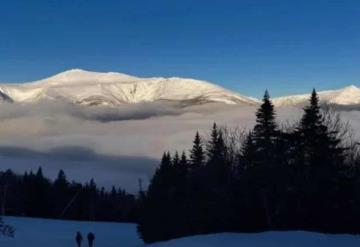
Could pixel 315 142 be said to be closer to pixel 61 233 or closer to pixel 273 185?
pixel 273 185

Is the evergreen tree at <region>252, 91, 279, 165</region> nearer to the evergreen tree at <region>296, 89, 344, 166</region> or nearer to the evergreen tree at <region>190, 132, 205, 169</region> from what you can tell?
the evergreen tree at <region>296, 89, 344, 166</region>

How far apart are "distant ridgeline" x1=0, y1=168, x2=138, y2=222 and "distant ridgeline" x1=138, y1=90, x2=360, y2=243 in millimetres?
40270

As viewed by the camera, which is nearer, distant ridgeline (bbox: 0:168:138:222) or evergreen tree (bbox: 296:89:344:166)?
evergreen tree (bbox: 296:89:344:166)

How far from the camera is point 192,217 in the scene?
167 feet

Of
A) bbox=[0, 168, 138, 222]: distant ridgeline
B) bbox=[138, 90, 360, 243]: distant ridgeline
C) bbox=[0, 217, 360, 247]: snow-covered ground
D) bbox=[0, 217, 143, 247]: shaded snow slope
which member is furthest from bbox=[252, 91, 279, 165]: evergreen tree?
bbox=[0, 168, 138, 222]: distant ridgeline

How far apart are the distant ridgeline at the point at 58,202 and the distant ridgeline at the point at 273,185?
4027cm

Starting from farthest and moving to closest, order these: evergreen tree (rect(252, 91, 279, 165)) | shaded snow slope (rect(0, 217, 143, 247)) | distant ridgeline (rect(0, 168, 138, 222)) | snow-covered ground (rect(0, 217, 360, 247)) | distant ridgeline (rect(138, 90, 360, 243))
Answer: distant ridgeline (rect(0, 168, 138, 222))
shaded snow slope (rect(0, 217, 143, 247))
evergreen tree (rect(252, 91, 279, 165))
distant ridgeline (rect(138, 90, 360, 243))
snow-covered ground (rect(0, 217, 360, 247))

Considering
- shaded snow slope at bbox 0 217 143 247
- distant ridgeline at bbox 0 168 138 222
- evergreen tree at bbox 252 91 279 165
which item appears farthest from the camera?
distant ridgeline at bbox 0 168 138 222

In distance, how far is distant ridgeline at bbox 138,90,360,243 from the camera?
39.8 m

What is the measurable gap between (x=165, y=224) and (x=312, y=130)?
1994 centimetres

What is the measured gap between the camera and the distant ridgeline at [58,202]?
305 ft

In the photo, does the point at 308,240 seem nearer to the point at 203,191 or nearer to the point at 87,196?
the point at 203,191

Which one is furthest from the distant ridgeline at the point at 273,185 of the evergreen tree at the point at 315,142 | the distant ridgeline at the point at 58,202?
the distant ridgeline at the point at 58,202

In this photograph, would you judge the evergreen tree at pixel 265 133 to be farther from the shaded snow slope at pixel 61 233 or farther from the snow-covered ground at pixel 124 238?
the shaded snow slope at pixel 61 233
